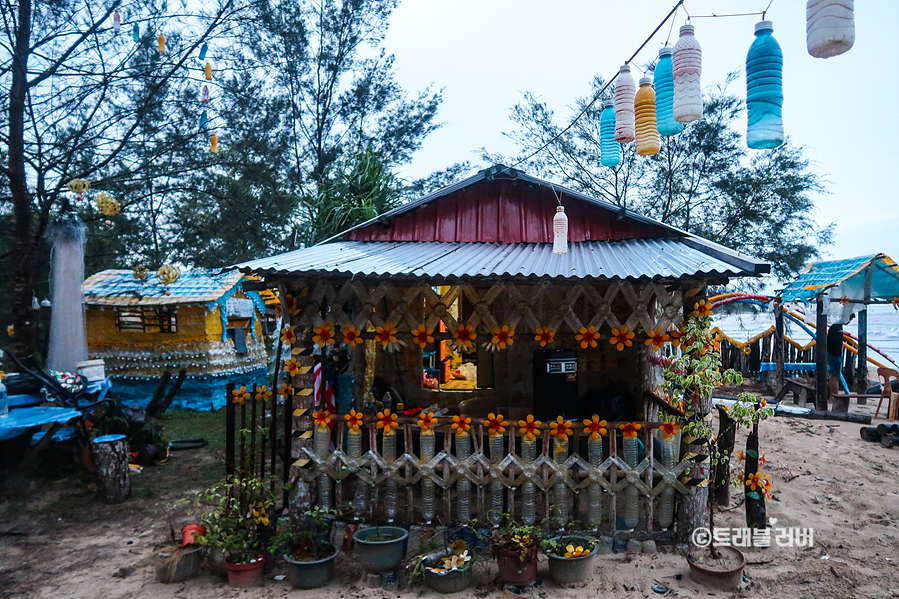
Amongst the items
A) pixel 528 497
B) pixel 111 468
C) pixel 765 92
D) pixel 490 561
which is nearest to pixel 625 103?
pixel 765 92

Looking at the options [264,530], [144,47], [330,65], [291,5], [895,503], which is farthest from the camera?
[330,65]

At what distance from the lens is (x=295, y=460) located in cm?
560

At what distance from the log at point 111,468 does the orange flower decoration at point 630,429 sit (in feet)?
21.0

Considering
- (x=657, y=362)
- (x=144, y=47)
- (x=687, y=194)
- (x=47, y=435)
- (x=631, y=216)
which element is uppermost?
(x=144, y=47)

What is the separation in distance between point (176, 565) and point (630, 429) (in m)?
4.53

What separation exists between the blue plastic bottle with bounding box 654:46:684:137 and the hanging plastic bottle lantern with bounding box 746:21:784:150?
2.16 feet

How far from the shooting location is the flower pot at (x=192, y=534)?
16.7 feet

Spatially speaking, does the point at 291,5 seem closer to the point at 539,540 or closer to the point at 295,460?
the point at 295,460

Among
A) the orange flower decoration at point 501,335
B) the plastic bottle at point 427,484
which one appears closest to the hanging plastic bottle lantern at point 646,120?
the orange flower decoration at point 501,335

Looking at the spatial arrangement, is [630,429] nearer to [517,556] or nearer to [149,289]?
[517,556]

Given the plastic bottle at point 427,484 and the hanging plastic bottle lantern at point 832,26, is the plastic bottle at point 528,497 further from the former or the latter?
the hanging plastic bottle lantern at point 832,26

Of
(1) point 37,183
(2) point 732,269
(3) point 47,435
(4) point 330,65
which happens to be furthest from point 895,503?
(4) point 330,65

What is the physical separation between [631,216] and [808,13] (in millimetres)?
4643

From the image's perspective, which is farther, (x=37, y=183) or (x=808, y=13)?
(x=37, y=183)
